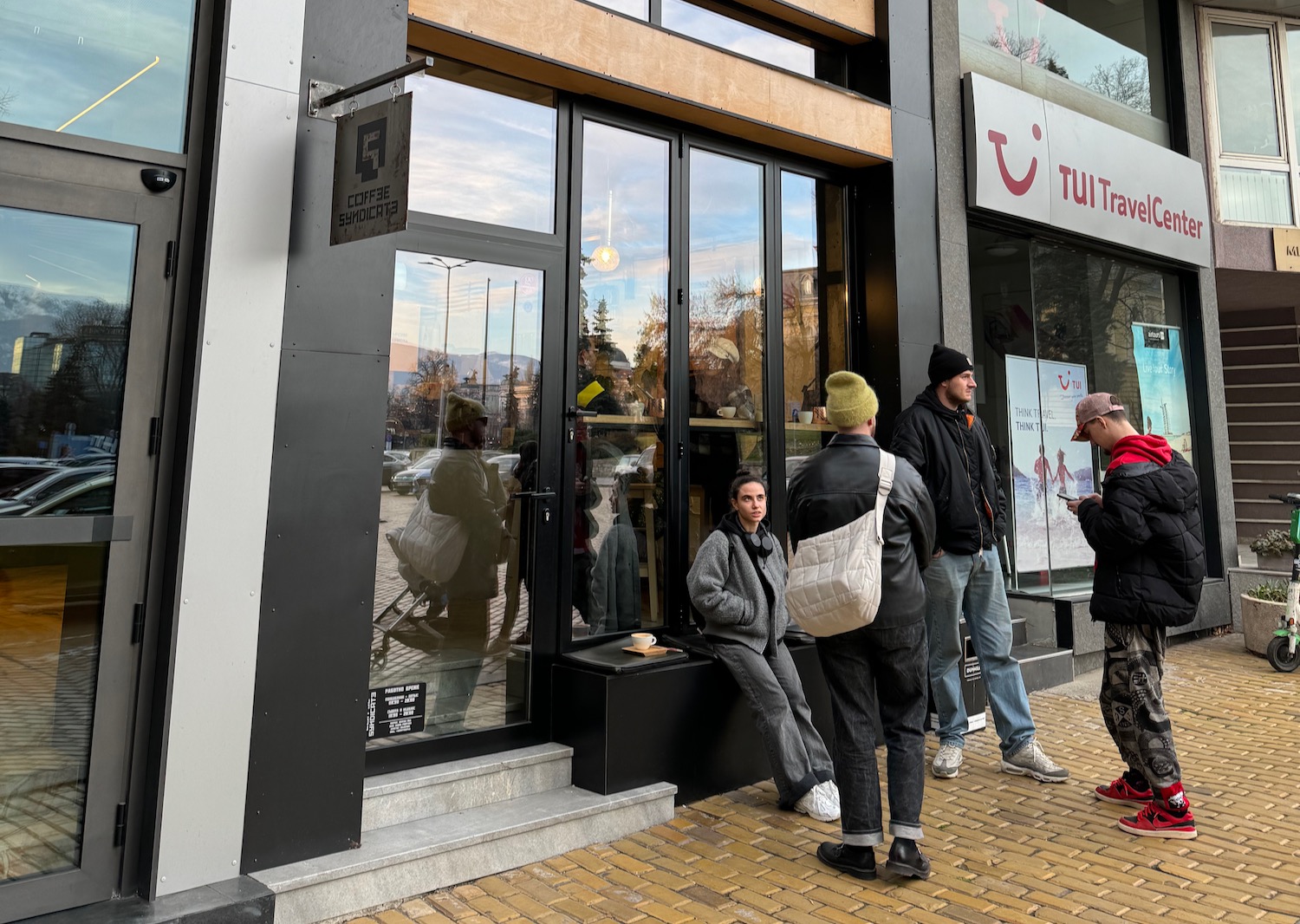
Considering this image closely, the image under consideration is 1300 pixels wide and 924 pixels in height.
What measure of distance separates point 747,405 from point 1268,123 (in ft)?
27.5

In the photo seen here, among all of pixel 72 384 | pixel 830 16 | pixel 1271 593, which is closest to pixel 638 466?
pixel 72 384

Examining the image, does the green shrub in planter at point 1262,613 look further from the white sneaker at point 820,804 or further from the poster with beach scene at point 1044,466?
the white sneaker at point 820,804

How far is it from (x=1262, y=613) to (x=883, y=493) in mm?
6180

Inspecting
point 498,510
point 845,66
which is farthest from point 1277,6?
point 498,510

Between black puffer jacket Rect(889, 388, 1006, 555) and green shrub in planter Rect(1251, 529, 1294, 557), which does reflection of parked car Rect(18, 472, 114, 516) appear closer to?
black puffer jacket Rect(889, 388, 1006, 555)

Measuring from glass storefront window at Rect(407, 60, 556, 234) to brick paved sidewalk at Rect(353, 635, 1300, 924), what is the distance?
10.1 ft

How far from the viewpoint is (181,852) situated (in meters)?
3.24

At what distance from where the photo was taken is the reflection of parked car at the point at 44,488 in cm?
307

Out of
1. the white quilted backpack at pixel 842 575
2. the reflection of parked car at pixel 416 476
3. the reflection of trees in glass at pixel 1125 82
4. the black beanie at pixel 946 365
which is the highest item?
the reflection of trees in glass at pixel 1125 82

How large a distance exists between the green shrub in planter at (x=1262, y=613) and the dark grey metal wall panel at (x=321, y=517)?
24.8 ft

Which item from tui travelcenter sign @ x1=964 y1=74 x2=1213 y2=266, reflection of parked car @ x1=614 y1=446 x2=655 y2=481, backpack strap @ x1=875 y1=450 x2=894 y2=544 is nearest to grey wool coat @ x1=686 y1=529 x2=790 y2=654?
reflection of parked car @ x1=614 y1=446 x2=655 y2=481

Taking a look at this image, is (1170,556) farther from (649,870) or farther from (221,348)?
(221,348)

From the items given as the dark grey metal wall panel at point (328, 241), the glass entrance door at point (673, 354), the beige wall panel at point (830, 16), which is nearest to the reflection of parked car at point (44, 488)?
the dark grey metal wall panel at point (328, 241)

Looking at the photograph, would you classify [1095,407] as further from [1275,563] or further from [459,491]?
[1275,563]
